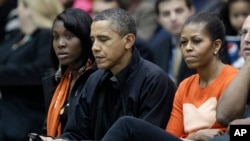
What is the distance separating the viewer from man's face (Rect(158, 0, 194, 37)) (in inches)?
366

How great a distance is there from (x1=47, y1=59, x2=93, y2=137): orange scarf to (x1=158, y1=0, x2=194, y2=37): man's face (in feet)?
5.60

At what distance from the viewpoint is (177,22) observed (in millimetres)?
9320

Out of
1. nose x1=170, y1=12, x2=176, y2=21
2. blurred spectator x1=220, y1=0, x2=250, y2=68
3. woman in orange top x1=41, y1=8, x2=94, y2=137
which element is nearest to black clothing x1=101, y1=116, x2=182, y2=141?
woman in orange top x1=41, y1=8, x2=94, y2=137

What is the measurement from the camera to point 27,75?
9.20 metres

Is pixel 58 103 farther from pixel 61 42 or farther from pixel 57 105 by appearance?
pixel 61 42

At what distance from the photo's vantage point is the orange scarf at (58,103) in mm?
7652

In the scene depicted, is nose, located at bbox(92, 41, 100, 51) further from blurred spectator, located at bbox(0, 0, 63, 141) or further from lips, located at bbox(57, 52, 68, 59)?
blurred spectator, located at bbox(0, 0, 63, 141)

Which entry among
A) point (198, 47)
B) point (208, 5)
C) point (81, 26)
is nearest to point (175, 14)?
point (208, 5)

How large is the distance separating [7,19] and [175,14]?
7.67ft

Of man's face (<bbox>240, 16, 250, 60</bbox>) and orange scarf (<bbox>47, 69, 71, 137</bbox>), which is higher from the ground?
man's face (<bbox>240, 16, 250, 60</bbox>)

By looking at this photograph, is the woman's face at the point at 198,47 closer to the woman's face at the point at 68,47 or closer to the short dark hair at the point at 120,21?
the short dark hair at the point at 120,21

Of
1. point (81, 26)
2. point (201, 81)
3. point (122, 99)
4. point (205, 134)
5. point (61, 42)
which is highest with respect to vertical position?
point (81, 26)

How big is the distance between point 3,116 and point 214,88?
3024 mm

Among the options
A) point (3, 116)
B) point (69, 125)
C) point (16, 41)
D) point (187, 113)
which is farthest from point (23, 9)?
point (187, 113)
